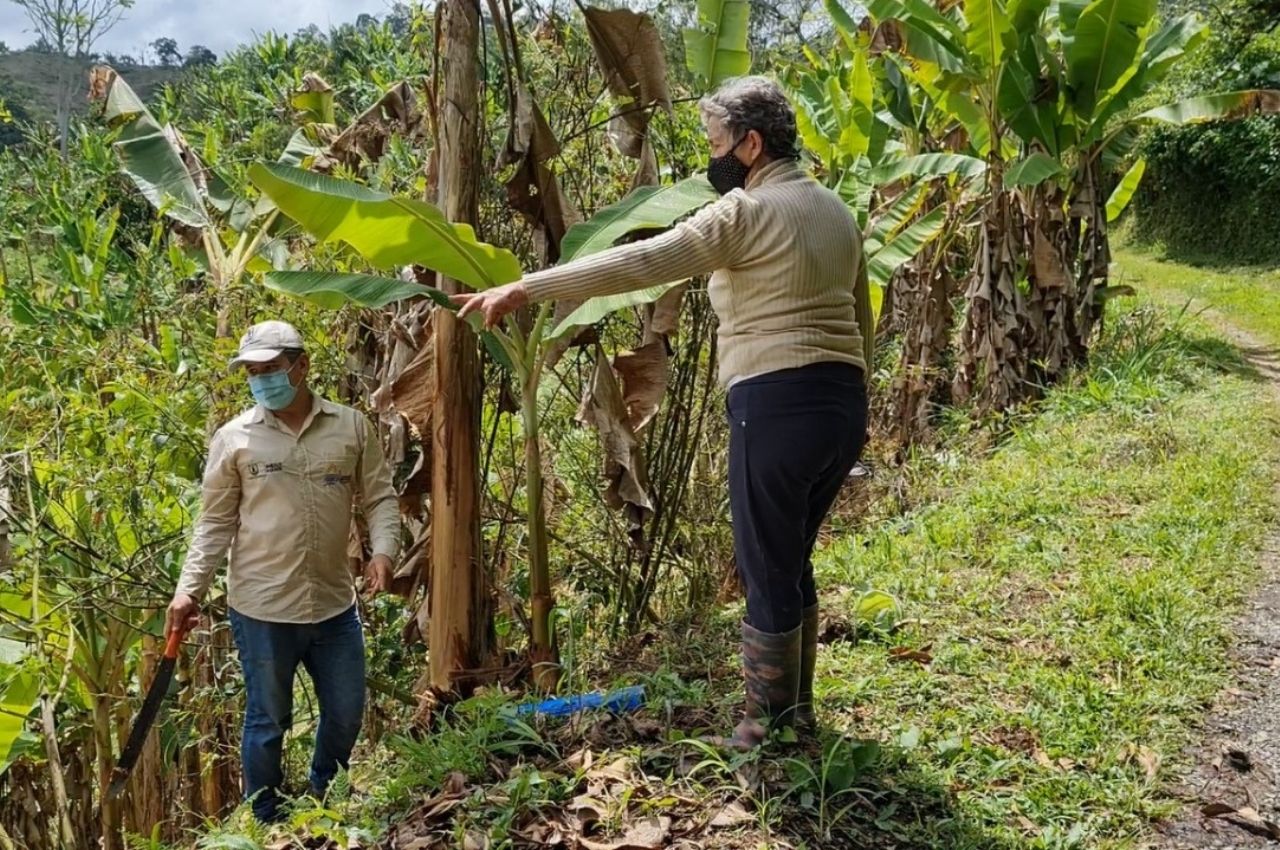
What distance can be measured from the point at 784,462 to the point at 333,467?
177 centimetres

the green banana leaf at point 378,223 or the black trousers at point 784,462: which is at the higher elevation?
the green banana leaf at point 378,223

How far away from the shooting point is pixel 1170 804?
109 inches

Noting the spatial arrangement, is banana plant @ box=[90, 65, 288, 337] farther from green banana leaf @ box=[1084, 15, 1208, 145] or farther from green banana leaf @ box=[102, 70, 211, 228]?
green banana leaf @ box=[1084, 15, 1208, 145]

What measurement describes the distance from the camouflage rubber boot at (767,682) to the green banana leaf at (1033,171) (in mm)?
5046

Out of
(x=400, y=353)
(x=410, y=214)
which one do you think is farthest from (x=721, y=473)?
(x=410, y=214)

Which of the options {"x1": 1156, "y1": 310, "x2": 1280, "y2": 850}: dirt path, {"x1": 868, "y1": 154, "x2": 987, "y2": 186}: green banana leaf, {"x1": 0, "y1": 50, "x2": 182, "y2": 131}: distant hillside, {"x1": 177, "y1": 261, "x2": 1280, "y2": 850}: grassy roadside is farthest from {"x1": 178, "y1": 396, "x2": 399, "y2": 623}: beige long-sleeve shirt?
{"x1": 0, "y1": 50, "x2": 182, "y2": 131}: distant hillside

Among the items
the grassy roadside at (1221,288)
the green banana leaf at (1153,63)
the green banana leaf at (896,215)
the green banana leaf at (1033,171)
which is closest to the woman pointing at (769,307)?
the green banana leaf at (896,215)

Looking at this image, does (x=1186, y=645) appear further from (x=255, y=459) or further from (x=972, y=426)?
(x=972, y=426)

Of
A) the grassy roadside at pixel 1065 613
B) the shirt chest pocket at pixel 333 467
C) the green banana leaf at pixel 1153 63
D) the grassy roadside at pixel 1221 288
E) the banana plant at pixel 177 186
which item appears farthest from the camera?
the grassy roadside at pixel 1221 288

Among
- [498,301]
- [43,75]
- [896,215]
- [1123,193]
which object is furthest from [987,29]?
[43,75]

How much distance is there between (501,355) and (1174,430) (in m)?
4.73

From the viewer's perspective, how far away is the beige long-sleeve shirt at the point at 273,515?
3.42 meters

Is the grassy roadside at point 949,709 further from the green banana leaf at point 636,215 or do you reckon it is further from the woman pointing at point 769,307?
the green banana leaf at point 636,215

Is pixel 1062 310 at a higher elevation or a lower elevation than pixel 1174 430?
higher
